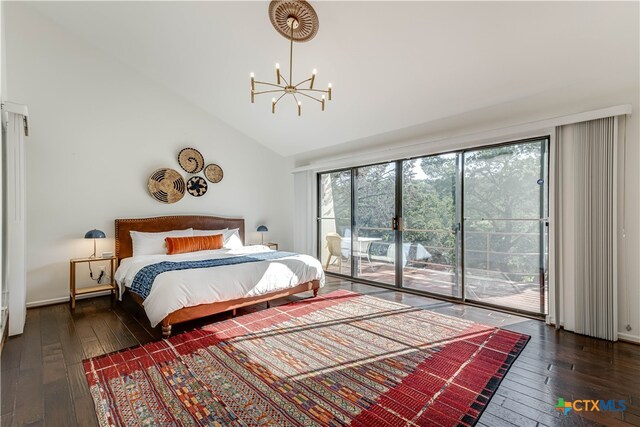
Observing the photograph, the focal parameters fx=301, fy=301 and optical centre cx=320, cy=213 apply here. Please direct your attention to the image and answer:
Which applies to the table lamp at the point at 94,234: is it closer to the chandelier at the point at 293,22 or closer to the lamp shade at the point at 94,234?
the lamp shade at the point at 94,234

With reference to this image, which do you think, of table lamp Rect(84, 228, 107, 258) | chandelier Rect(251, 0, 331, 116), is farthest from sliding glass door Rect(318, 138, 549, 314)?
table lamp Rect(84, 228, 107, 258)

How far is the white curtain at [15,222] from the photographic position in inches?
111

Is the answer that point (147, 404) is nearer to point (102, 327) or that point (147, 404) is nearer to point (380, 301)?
point (102, 327)

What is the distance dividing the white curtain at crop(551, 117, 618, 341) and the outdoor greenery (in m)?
0.29

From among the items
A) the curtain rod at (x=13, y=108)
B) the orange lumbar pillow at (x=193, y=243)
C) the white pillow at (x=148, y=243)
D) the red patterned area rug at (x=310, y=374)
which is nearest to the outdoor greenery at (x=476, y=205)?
the red patterned area rug at (x=310, y=374)

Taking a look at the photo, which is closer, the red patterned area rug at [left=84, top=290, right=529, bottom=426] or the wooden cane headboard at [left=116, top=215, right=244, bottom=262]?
the red patterned area rug at [left=84, top=290, right=529, bottom=426]

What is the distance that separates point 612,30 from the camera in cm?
231

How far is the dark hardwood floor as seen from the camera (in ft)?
5.67

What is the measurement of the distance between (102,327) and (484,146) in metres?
4.76

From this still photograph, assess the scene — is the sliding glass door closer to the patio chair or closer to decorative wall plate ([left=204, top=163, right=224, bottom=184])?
the patio chair

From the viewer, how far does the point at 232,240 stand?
199 inches

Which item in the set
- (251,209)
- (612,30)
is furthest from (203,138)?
A: (612,30)

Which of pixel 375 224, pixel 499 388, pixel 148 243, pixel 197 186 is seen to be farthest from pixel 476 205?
pixel 148 243

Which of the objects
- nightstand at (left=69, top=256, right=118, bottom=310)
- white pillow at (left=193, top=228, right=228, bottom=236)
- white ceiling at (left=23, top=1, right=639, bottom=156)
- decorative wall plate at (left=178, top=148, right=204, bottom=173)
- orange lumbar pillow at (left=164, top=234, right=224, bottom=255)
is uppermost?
white ceiling at (left=23, top=1, right=639, bottom=156)
